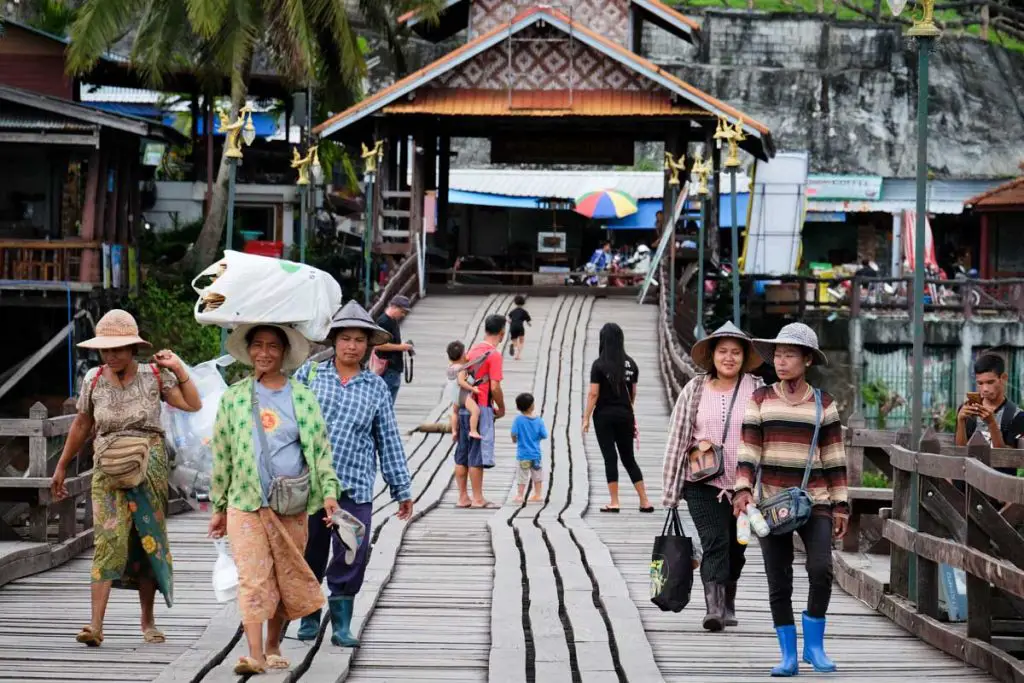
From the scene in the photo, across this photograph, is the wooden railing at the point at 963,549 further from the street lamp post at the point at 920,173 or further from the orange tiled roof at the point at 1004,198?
the orange tiled roof at the point at 1004,198

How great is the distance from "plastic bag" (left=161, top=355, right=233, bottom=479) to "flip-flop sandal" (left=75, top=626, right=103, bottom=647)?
6.14 feet

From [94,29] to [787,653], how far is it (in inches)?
943

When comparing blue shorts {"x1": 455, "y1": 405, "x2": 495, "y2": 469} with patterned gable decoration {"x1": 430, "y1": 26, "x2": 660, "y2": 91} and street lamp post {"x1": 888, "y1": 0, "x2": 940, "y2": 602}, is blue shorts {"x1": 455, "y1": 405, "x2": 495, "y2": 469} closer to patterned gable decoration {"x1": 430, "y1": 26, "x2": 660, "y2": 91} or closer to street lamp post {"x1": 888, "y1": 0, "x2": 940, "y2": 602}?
street lamp post {"x1": 888, "y1": 0, "x2": 940, "y2": 602}

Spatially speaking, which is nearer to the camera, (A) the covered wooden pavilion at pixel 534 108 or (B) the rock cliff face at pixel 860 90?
(A) the covered wooden pavilion at pixel 534 108

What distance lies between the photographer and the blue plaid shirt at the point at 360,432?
8086 millimetres

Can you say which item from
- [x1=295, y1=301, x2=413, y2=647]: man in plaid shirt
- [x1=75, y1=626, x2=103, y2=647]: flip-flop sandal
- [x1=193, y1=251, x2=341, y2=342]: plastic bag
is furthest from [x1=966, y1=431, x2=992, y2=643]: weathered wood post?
[x1=75, y1=626, x2=103, y2=647]: flip-flop sandal

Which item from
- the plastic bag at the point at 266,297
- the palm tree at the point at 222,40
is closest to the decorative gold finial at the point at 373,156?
the palm tree at the point at 222,40

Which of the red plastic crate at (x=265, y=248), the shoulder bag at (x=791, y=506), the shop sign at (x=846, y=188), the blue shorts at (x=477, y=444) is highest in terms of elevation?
the shop sign at (x=846, y=188)

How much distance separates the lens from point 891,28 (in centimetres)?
4797

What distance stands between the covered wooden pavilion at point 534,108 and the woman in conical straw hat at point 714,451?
20.5 m

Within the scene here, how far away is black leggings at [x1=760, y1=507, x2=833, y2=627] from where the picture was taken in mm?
7844

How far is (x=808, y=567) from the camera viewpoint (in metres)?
7.88

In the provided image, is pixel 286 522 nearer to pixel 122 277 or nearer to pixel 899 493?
pixel 899 493

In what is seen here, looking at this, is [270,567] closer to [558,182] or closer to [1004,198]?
[1004,198]
